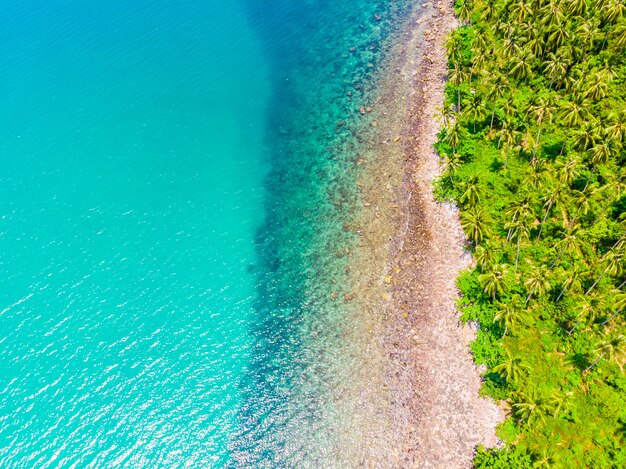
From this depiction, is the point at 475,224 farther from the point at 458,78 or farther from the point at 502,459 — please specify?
the point at 458,78

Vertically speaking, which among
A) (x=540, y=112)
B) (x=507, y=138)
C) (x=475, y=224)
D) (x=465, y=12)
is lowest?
(x=475, y=224)

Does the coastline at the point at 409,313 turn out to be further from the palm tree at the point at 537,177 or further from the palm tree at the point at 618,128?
the palm tree at the point at 618,128

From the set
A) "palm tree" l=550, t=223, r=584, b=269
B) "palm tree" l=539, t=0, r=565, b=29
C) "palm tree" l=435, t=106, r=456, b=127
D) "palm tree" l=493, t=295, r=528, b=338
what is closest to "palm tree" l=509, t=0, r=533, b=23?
"palm tree" l=539, t=0, r=565, b=29

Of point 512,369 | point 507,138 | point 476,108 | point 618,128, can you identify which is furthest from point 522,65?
point 512,369

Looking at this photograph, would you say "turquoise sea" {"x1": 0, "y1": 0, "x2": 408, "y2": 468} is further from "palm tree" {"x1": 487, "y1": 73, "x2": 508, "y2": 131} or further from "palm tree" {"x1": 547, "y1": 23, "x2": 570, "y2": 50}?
"palm tree" {"x1": 547, "y1": 23, "x2": 570, "y2": 50}

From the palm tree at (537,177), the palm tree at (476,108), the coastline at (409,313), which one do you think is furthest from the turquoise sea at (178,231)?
the palm tree at (537,177)
